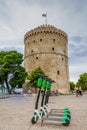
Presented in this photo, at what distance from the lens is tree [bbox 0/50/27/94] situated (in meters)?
39.4

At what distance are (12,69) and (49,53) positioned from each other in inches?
659

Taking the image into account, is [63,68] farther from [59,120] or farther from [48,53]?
[59,120]

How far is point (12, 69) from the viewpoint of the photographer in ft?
130

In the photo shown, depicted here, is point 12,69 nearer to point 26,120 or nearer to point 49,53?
point 49,53

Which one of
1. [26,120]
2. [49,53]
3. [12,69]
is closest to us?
[26,120]

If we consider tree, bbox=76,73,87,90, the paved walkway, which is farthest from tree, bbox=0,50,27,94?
tree, bbox=76,73,87,90

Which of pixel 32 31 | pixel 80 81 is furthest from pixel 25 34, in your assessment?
pixel 80 81

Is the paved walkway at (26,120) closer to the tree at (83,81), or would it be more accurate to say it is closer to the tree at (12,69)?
the tree at (12,69)

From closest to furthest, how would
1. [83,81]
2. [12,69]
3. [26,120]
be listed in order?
[26,120], [12,69], [83,81]

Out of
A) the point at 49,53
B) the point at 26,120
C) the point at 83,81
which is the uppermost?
the point at 49,53

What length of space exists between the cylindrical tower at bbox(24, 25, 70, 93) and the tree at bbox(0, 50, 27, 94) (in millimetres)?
13864

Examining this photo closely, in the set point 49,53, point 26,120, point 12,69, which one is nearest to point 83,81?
point 49,53

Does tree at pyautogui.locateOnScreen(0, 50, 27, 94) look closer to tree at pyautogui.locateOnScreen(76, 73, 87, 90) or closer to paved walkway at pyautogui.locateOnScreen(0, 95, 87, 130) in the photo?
paved walkway at pyautogui.locateOnScreen(0, 95, 87, 130)

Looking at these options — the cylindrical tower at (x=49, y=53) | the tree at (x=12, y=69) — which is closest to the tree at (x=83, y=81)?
the cylindrical tower at (x=49, y=53)
